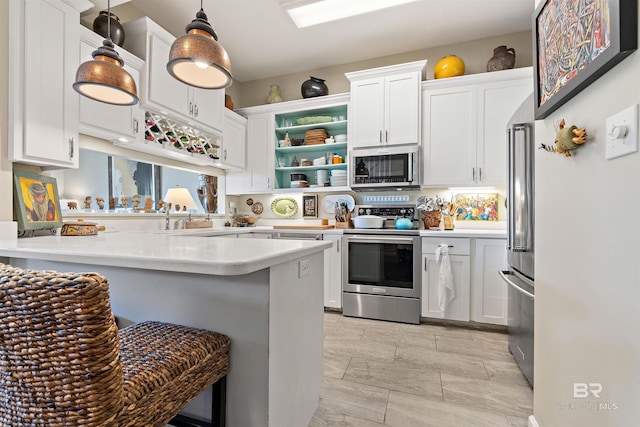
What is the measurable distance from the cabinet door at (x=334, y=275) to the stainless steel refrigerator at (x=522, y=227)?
1.61m

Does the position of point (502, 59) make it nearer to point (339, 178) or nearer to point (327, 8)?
point (327, 8)

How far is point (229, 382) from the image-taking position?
3.81 ft

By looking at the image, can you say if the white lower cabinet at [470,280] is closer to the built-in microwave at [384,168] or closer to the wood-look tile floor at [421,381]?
the wood-look tile floor at [421,381]

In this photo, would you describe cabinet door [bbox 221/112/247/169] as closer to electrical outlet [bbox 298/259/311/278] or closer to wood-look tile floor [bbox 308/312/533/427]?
wood-look tile floor [bbox 308/312/533/427]

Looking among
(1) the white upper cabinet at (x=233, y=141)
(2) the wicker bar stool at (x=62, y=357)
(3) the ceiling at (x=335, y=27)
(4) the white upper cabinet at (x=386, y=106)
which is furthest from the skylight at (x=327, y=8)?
(2) the wicker bar stool at (x=62, y=357)

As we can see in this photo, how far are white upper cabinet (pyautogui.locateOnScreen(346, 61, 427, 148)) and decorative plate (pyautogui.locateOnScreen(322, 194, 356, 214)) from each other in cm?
69

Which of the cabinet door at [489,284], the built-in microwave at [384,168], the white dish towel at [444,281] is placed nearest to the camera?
the cabinet door at [489,284]

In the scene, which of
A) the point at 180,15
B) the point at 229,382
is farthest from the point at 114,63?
the point at 180,15

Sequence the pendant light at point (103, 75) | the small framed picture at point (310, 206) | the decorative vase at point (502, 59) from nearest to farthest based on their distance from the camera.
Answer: the pendant light at point (103, 75) < the decorative vase at point (502, 59) < the small framed picture at point (310, 206)

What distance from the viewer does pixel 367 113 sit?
11.2 feet

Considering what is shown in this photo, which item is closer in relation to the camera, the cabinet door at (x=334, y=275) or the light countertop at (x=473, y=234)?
the light countertop at (x=473, y=234)

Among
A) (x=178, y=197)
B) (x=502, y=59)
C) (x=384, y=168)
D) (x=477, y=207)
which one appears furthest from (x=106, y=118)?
(x=502, y=59)

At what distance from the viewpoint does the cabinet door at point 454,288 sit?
9.18ft

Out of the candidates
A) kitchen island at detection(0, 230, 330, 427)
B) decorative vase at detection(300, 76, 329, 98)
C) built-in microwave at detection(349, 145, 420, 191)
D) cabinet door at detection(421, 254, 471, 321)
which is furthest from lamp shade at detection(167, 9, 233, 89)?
cabinet door at detection(421, 254, 471, 321)
